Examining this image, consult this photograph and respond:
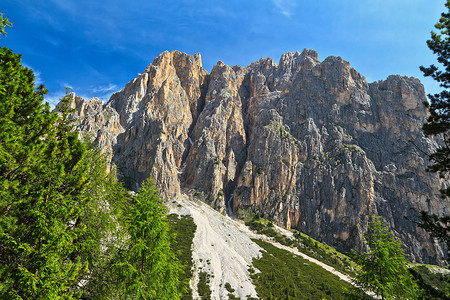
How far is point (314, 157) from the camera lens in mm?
165125

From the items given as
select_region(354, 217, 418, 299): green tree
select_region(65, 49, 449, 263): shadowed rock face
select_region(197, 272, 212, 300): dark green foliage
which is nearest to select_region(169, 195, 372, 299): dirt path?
select_region(197, 272, 212, 300): dark green foliage

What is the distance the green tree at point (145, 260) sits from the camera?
51.8 feet

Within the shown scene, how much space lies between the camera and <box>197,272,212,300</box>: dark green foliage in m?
58.2

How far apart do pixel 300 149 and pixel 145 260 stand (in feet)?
534

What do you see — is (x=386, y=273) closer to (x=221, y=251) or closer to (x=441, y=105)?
(x=441, y=105)

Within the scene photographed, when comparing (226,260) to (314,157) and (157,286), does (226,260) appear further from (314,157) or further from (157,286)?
(314,157)

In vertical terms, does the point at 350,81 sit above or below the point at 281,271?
above

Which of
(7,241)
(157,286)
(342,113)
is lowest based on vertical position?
(157,286)

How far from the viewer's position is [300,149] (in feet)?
552

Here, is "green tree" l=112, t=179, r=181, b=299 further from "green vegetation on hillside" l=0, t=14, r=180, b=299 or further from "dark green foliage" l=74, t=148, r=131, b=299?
"dark green foliage" l=74, t=148, r=131, b=299

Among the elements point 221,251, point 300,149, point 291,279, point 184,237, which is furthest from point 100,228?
point 300,149

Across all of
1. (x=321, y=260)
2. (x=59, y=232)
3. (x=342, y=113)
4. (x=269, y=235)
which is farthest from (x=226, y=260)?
(x=342, y=113)

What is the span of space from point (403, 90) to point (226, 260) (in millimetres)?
186949

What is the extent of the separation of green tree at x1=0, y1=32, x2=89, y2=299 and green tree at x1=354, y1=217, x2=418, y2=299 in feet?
66.3
